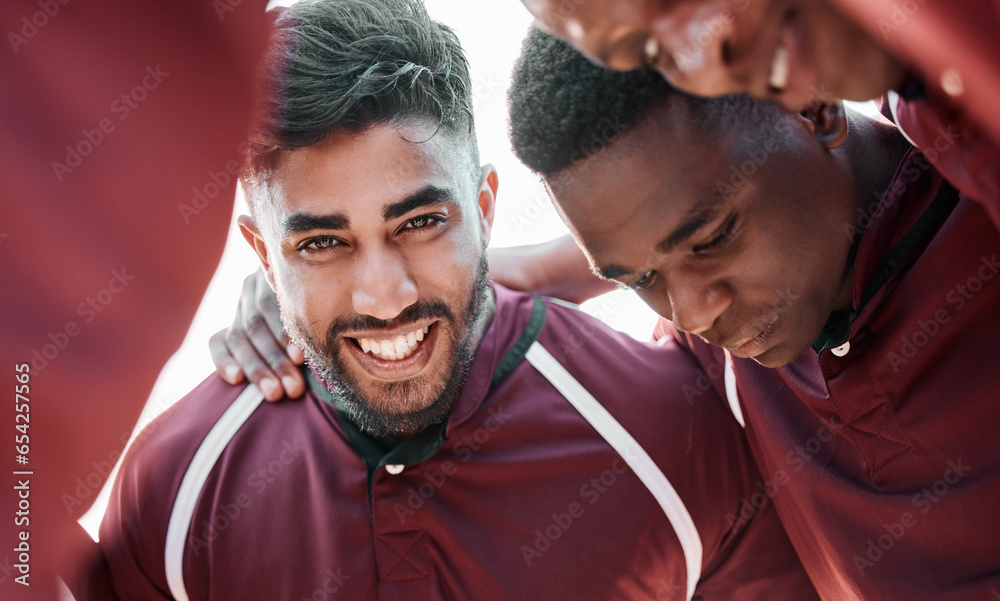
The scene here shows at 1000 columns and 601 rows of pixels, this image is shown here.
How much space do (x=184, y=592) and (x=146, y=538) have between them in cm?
14

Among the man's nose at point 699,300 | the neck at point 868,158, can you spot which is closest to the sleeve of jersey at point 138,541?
the man's nose at point 699,300

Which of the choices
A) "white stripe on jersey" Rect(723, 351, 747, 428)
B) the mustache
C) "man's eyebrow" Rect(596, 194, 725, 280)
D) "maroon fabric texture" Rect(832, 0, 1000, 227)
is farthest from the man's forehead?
"maroon fabric texture" Rect(832, 0, 1000, 227)

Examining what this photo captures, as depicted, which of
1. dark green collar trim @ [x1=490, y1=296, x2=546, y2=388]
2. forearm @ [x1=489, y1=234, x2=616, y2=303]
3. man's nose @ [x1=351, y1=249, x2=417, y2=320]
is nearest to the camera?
man's nose @ [x1=351, y1=249, x2=417, y2=320]

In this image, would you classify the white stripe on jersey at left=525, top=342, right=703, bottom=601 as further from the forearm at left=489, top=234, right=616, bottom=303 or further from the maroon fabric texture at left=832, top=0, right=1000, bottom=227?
the maroon fabric texture at left=832, top=0, right=1000, bottom=227

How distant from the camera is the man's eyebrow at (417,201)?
1.51 meters

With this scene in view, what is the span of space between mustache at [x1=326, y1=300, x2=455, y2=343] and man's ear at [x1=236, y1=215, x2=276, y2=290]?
0.87 feet

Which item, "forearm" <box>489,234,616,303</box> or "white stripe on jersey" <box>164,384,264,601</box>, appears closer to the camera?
"white stripe on jersey" <box>164,384,264,601</box>

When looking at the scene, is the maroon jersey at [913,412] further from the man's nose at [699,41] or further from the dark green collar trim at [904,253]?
the man's nose at [699,41]

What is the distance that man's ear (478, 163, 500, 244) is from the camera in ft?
5.90

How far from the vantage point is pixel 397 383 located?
1.61m

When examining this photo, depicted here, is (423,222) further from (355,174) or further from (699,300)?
(699,300)

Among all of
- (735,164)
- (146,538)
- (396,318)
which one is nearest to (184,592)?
(146,538)

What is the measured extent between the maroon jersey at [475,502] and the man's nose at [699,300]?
1.75 feet

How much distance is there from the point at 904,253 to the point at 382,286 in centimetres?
94
